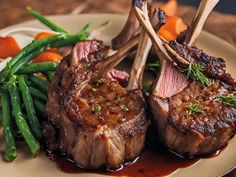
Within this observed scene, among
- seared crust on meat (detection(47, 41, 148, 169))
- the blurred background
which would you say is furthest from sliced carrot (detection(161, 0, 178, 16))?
seared crust on meat (detection(47, 41, 148, 169))

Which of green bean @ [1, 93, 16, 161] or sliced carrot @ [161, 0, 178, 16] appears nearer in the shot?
green bean @ [1, 93, 16, 161]

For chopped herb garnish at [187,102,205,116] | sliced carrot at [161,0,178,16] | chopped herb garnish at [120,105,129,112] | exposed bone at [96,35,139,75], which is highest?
exposed bone at [96,35,139,75]

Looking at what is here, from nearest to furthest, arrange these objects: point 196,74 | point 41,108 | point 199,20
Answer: point 196,74 < point 41,108 < point 199,20

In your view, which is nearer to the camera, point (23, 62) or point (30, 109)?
point (30, 109)

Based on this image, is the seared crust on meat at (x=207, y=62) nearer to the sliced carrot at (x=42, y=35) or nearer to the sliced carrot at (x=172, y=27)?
the sliced carrot at (x=172, y=27)

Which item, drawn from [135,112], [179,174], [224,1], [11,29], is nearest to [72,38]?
[11,29]

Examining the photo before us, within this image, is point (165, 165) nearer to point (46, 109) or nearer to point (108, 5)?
point (46, 109)

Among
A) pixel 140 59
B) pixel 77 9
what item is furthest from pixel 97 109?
pixel 77 9

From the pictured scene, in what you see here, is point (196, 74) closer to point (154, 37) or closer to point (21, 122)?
point (154, 37)

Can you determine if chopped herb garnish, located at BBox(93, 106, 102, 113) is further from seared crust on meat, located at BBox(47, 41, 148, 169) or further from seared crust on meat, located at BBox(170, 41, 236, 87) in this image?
seared crust on meat, located at BBox(170, 41, 236, 87)
